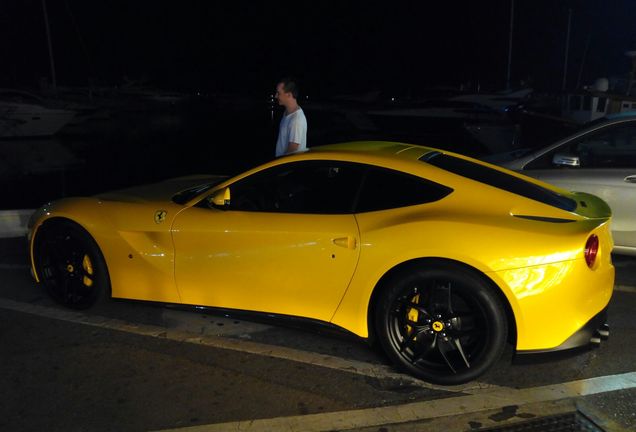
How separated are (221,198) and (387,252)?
3.88ft

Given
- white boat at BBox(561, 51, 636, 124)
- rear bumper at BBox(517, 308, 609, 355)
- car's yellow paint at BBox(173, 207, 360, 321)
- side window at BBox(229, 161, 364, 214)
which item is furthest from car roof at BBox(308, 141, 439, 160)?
white boat at BBox(561, 51, 636, 124)

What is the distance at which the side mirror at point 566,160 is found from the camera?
4988 millimetres

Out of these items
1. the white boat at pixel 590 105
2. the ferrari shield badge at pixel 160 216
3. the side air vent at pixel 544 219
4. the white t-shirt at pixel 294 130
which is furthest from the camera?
the white boat at pixel 590 105

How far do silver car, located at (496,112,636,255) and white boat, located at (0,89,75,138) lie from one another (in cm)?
1850

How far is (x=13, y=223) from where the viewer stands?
6305 mm

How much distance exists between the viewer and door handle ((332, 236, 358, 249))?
3.17 metres

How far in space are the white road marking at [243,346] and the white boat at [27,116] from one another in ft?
55.4

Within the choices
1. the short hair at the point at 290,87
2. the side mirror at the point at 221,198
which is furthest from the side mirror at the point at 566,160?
the side mirror at the point at 221,198

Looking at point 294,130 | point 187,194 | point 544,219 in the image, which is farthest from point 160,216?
point 544,219

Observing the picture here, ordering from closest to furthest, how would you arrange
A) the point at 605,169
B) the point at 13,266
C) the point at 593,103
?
the point at 605,169 → the point at 13,266 → the point at 593,103

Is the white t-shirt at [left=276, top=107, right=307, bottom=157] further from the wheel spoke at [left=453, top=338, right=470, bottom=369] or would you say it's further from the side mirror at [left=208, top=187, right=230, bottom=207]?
the wheel spoke at [left=453, top=338, right=470, bottom=369]

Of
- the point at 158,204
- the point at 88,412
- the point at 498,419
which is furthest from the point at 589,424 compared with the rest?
the point at 158,204

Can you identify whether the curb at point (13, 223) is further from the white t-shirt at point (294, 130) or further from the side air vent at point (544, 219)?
the side air vent at point (544, 219)

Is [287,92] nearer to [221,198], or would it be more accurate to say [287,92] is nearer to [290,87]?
[290,87]
